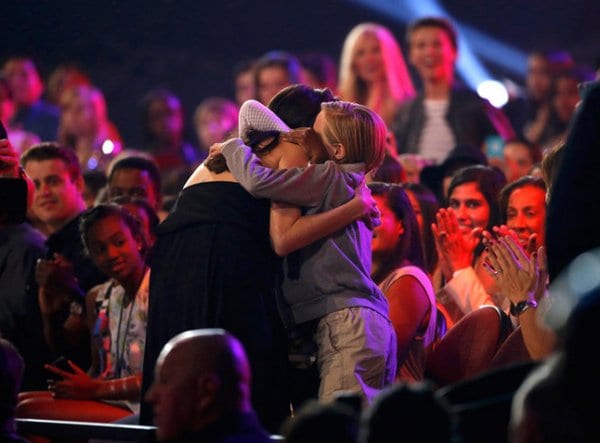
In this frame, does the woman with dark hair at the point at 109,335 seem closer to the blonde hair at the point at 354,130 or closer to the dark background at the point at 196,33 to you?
the blonde hair at the point at 354,130

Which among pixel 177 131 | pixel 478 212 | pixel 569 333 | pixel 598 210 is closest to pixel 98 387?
pixel 478 212

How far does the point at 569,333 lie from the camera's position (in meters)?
2.51

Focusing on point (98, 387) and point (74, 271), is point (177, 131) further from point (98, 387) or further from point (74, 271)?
point (98, 387)

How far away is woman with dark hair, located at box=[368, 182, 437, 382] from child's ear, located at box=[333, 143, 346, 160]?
75cm

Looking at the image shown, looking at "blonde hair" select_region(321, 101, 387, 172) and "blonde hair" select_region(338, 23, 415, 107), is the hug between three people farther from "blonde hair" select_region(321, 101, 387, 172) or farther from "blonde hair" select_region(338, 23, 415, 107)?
"blonde hair" select_region(338, 23, 415, 107)

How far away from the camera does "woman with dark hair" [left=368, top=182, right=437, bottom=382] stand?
17.9 ft

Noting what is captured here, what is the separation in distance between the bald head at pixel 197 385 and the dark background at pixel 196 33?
1005 cm

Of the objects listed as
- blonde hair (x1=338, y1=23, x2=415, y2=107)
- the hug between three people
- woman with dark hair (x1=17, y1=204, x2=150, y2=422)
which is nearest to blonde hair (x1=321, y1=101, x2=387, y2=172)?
the hug between three people

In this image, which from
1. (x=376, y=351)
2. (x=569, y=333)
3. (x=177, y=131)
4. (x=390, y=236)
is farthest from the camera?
(x=177, y=131)

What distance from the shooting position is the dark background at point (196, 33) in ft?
42.9

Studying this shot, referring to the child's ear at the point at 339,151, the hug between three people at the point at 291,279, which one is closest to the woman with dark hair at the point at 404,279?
the hug between three people at the point at 291,279

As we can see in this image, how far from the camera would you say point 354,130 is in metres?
4.98

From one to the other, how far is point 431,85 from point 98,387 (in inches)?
148

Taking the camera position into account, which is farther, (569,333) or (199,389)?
(199,389)
